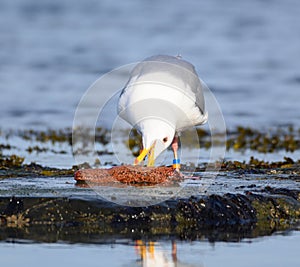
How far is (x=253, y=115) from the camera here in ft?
55.2

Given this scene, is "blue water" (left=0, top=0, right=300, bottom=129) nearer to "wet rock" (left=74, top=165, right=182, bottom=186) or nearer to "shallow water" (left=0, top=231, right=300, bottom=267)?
"wet rock" (left=74, top=165, right=182, bottom=186)

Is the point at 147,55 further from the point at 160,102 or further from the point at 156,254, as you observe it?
the point at 156,254

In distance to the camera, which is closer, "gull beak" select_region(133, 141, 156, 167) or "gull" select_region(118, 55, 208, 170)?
"gull beak" select_region(133, 141, 156, 167)

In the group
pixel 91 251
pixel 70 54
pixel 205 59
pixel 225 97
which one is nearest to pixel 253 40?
pixel 205 59

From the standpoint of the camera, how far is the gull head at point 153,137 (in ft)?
25.4

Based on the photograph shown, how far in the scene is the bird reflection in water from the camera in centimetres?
550

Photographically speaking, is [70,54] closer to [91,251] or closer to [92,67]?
[92,67]

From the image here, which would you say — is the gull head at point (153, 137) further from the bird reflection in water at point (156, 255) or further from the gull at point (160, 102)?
the bird reflection in water at point (156, 255)

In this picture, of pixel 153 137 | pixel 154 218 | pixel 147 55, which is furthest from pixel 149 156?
pixel 147 55

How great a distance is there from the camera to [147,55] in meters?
22.7

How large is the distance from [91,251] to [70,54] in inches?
725

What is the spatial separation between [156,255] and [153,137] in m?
2.18

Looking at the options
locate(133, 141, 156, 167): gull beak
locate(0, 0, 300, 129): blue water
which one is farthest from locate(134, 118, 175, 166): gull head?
locate(0, 0, 300, 129): blue water

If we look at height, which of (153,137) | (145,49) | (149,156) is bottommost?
(149,156)
